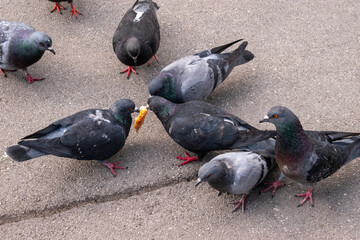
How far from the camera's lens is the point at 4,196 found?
4.39m

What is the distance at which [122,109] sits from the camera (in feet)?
15.1

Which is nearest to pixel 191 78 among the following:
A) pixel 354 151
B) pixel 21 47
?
pixel 354 151

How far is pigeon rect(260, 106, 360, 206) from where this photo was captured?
13.1ft

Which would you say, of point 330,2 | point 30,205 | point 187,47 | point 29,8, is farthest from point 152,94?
point 330,2

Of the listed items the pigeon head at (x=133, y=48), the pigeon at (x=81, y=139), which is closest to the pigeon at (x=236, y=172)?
the pigeon at (x=81, y=139)

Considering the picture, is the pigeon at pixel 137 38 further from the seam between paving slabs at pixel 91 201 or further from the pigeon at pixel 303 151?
the pigeon at pixel 303 151

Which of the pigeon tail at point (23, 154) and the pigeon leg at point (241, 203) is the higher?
the pigeon tail at point (23, 154)

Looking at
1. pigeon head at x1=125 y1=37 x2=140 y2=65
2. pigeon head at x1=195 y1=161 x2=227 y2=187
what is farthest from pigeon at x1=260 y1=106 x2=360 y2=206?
pigeon head at x1=125 y1=37 x2=140 y2=65

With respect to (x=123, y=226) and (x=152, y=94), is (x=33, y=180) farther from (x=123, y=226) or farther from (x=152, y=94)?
(x=152, y=94)

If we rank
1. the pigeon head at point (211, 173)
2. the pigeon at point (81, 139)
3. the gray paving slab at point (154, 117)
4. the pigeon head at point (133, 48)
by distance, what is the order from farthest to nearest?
the pigeon head at point (133, 48) < the pigeon at point (81, 139) < the gray paving slab at point (154, 117) < the pigeon head at point (211, 173)

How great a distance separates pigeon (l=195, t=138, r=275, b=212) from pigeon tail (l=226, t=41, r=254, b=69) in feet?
4.54

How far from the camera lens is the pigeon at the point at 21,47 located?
533 cm

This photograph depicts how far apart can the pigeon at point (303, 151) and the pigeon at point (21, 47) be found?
2802 millimetres

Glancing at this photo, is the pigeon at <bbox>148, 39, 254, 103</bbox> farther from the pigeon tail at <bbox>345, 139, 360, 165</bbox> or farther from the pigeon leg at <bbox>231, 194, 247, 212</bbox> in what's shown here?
the pigeon tail at <bbox>345, 139, 360, 165</bbox>
